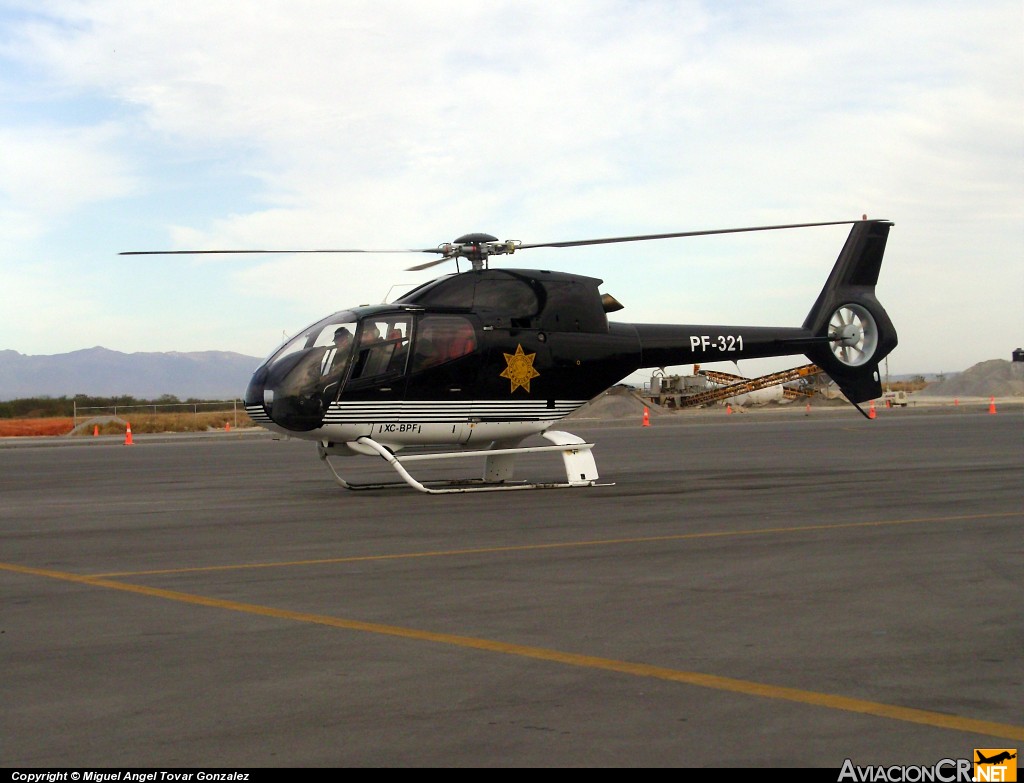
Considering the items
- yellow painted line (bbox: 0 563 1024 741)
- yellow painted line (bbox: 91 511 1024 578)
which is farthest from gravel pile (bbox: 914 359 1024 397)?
yellow painted line (bbox: 0 563 1024 741)

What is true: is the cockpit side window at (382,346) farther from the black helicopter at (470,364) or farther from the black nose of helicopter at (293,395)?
the black nose of helicopter at (293,395)

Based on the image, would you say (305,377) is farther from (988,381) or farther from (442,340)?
(988,381)

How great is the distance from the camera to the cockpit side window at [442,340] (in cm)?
1745

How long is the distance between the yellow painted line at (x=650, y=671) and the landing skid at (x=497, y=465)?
27.3 ft

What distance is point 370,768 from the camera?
4.61m

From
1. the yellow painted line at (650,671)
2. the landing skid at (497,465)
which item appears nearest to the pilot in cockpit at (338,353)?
the landing skid at (497,465)

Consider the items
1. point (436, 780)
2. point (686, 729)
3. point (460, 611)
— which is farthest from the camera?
point (460, 611)

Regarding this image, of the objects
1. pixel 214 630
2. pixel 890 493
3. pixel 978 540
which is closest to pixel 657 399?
pixel 890 493

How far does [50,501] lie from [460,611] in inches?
476

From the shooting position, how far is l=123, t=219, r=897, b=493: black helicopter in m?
16.9

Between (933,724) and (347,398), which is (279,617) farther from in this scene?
(347,398)

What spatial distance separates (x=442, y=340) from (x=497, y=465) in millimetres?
2708

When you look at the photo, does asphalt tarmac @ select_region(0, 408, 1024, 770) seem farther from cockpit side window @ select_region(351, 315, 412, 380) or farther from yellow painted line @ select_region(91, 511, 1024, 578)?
cockpit side window @ select_region(351, 315, 412, 380)

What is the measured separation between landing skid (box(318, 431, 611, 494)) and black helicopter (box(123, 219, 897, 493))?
28mm
